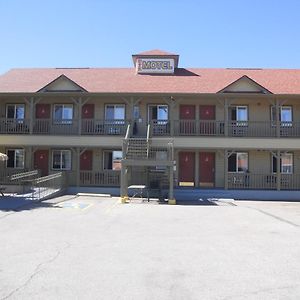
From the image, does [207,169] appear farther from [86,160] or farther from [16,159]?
[16,159]

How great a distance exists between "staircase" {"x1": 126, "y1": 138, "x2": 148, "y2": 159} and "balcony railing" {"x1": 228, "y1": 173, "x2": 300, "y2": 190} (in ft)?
19.1

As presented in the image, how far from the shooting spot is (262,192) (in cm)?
2417

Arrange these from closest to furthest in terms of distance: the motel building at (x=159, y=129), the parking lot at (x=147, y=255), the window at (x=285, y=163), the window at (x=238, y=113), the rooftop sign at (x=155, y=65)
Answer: the parking lot at (x=147, y=255) → the motel building at (x=159, y=129) → the window at (x=285, y=163) → the window at (x=238, y=113) → the rooftop sign at (x=155, y=65)

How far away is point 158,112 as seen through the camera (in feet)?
87.4

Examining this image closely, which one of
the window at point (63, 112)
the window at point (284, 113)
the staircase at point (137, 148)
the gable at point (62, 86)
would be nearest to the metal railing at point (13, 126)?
the window at point (63, 112)

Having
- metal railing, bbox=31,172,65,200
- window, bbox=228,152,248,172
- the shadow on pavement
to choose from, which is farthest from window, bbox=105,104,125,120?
the shadow on pavement

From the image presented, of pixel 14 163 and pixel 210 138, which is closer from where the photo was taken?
pixel 210 138

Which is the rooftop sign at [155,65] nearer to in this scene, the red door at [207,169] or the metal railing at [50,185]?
the red door at [207,169]

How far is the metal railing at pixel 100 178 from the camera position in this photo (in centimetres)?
2559

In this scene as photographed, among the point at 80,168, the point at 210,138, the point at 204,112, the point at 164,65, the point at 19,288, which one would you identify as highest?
the point at 164,65

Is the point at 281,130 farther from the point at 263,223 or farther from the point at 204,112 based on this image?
the point at 263,223

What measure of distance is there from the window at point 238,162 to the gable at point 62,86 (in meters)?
10.3

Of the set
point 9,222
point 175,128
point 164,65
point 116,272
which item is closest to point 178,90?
point 175,128

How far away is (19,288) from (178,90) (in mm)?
20215
